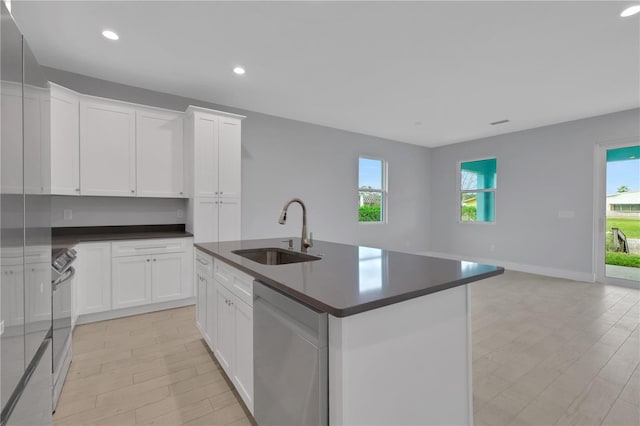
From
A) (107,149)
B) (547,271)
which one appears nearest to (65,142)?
(107,149)

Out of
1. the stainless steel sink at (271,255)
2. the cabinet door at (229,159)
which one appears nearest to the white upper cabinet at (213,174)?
the cabinet door at (229,159)

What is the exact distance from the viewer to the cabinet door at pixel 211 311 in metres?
2.14

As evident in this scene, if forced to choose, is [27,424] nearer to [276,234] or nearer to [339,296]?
[339,296]

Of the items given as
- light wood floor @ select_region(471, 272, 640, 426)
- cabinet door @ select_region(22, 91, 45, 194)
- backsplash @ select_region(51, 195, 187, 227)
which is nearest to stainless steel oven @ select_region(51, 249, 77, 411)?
cabinet door @ select_region(22, 91, 45, 194)

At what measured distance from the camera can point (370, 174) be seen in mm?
6301

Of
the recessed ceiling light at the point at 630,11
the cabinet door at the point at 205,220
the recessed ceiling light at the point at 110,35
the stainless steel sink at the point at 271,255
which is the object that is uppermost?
the recessed ceiling light at the point at 630,11

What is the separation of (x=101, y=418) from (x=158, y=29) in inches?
114

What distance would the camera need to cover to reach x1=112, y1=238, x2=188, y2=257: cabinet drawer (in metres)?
3.14

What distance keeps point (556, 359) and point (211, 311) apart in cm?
276

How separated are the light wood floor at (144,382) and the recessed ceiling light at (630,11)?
4.05 m

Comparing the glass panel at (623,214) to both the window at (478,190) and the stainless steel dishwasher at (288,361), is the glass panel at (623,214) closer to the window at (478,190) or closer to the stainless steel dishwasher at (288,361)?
the window at (478,190)

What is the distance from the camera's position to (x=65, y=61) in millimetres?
3031

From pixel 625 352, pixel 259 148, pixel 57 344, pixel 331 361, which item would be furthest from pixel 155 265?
pixel 625 352

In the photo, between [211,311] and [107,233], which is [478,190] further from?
[107,233]
